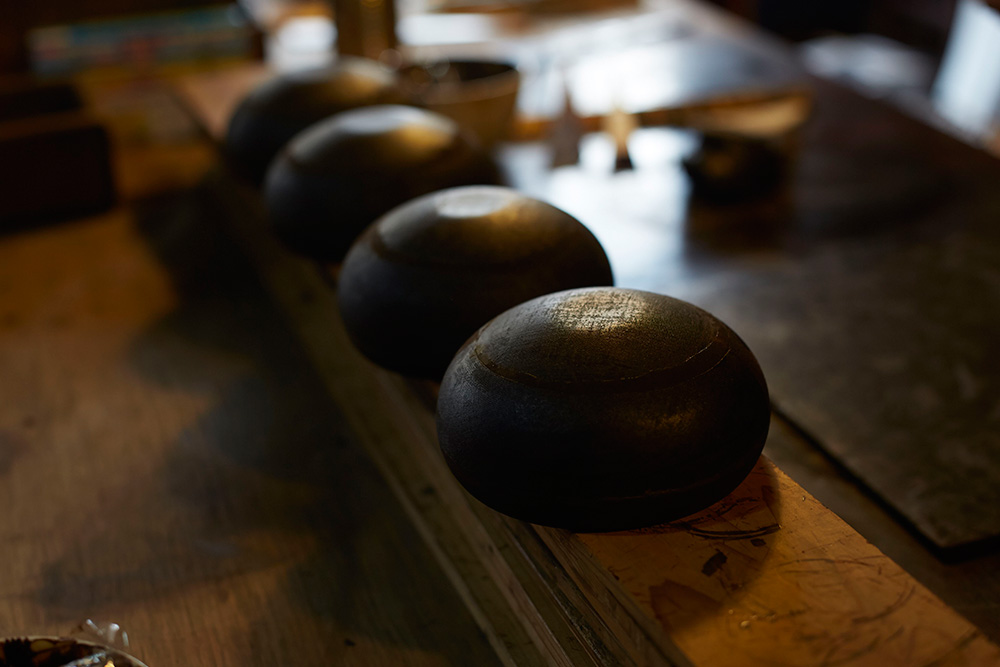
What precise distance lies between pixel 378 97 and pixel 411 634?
99 centimetres

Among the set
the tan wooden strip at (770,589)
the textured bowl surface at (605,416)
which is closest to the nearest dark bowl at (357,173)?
the textured bowl surface at (605,416)

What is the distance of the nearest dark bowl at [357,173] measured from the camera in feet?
4.34

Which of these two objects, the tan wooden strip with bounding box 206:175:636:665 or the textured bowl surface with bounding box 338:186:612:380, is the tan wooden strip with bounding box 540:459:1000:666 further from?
the textured bowl surface with bounding box 338:186:612:380

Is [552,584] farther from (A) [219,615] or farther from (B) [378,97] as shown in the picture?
(B) [378,97]

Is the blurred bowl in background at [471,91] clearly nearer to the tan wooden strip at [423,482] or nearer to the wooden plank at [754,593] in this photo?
the tan wooden strip at [423,482]

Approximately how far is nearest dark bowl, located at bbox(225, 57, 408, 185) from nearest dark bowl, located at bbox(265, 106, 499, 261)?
0.20 meters

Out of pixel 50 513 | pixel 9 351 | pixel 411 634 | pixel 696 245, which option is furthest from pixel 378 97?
pixel 411 634

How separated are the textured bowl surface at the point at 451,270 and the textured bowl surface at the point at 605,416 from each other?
18 centimetres

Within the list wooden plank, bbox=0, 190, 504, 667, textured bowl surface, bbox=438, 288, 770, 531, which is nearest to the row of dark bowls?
textured bowl surface, bbox=438, 288, 770, 531

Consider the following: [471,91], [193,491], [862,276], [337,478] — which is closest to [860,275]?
[862,276]

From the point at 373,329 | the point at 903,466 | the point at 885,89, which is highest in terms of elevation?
the point at 373,329

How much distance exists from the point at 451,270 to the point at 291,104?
755mm

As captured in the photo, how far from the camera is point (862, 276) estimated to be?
1.56 metres

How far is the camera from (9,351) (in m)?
1.58
